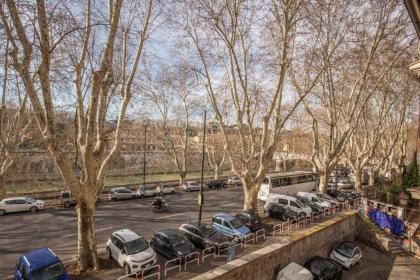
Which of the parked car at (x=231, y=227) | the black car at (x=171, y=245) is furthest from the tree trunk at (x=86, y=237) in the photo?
the parked car at (x=231, y=227)

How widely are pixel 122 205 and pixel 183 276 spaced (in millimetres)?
14156

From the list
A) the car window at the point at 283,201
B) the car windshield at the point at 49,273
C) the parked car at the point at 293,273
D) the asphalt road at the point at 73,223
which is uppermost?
the car window at the point at 283,201

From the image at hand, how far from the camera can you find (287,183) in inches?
1003

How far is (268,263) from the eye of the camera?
36.7 feet

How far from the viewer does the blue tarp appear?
1862cm

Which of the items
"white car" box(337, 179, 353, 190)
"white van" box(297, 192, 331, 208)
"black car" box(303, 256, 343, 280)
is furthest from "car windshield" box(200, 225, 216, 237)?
"white car" box(337, 179, 353, 190)

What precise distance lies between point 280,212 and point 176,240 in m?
8.83

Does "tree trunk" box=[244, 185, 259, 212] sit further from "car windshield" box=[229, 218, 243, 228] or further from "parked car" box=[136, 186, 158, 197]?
"parked car" box=[136, 186, 158, 197]

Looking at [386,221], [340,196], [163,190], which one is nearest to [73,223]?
[163,190]

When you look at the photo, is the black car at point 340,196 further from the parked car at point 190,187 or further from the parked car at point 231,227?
the parked car at point 231,227

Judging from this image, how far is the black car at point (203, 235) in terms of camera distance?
12.6 metres

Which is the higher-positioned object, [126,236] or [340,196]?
[126,236]

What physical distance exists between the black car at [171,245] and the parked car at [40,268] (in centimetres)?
410

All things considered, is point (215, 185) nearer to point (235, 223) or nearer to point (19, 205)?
point (235, 223)
